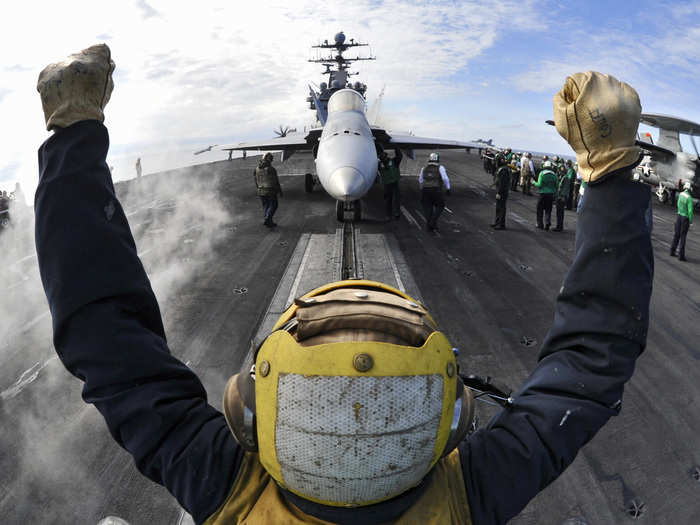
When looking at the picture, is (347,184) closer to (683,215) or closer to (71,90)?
(683,215)

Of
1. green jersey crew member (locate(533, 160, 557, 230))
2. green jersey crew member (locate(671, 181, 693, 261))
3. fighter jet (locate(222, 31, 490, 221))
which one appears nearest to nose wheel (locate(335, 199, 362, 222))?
fighter jet (locate(222, 31, 490, 221))

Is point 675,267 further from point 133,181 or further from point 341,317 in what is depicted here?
point 133,181

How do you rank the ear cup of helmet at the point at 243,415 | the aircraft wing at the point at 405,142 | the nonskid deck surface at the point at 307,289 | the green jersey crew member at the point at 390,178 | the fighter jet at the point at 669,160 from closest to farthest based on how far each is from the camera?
Result: the ear cup of helmet at the point at 243,415, the nonskid deck surface at the point at 307,289, the green jersey crew member at the point at 390,178, the fighter jet at the point at 669,160, the aircraft wing at the point at 405,142

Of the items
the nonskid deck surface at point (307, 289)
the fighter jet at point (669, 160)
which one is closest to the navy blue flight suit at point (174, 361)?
the nonskid deck surface at point (307, 289)

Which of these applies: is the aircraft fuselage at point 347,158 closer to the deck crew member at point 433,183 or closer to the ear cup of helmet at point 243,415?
the deck crew member at point 433,183

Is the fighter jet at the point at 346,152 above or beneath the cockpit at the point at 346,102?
beneath

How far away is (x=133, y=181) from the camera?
22.2m

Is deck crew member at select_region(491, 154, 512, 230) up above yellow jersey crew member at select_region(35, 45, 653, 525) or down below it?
below

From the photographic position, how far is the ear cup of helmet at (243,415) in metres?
1.12

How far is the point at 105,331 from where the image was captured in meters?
1.23

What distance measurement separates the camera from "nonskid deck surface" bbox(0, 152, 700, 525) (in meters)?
3.81

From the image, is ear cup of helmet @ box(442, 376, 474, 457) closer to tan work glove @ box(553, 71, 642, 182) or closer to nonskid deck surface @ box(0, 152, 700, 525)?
tan work glove @ box(553, 71, 642, 182)

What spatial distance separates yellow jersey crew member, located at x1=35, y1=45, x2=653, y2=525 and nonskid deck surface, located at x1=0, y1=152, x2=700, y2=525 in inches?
116

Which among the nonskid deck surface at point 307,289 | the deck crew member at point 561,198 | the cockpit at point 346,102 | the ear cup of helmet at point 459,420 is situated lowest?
the nonskid deck surface at point 307,289
